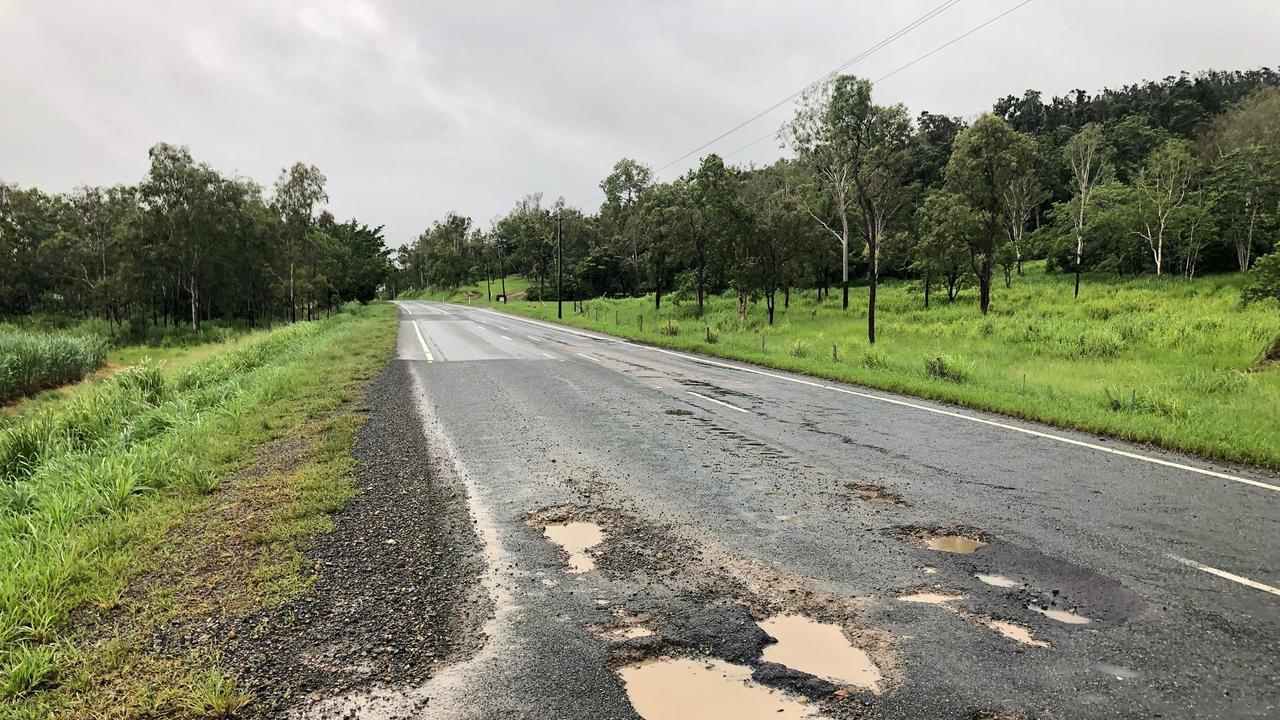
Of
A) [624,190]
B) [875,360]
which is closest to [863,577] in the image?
[875,360]

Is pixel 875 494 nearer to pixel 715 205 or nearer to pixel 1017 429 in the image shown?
pixel 1017 429

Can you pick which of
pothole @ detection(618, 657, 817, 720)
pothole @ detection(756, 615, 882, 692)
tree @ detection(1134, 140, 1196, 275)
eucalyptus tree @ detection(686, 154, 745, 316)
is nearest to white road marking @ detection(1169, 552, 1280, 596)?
pothole @ detection(756, 615, 882, 692)

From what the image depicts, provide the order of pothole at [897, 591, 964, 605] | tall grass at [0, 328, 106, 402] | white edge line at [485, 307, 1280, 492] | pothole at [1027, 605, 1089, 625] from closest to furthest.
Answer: pothole at [1027, 605, 1089, 625] < pothole at [897, 591, 964, 605] < white edge line at [485, 307, 1280, 492] < tall grass at [0, 328, 106, 402]

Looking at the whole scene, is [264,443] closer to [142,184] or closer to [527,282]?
[142,184]

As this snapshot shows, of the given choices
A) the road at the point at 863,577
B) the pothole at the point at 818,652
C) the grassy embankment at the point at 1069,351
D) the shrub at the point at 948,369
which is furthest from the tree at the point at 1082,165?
the pothole at the point at 818,652

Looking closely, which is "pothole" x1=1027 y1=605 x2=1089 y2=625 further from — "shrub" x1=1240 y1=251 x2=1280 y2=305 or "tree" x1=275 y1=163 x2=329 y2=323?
"tree" x1=275 y1=163 x2=329 y2=323

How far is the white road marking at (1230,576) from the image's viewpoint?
408 cm

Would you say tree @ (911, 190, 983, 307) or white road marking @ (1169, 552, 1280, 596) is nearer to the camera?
white road marking @ (1169, 552, 1280, 596)

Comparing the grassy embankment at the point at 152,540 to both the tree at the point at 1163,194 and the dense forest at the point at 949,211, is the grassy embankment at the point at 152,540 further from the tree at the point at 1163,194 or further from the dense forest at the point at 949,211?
the tree at the point at 1163,194

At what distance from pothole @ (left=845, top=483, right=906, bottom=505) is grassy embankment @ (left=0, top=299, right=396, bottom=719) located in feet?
15.8

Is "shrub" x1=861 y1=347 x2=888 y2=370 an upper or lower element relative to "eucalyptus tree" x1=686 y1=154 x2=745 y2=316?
lower

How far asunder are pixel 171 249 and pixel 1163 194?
68.5 metres

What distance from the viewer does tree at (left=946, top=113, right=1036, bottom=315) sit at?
32469mm

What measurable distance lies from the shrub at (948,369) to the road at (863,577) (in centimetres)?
561
